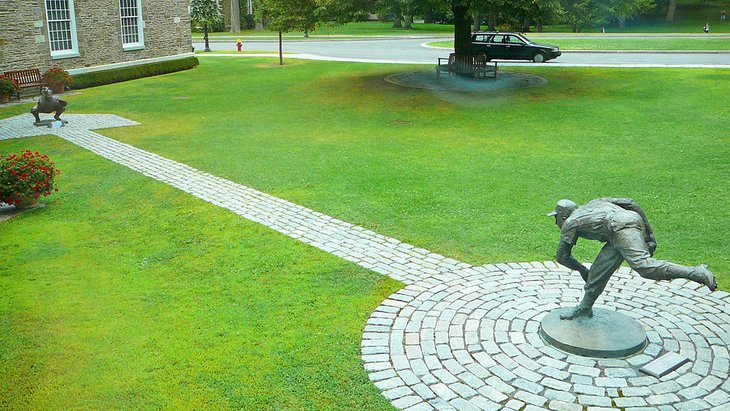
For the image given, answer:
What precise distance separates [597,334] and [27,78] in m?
28.5

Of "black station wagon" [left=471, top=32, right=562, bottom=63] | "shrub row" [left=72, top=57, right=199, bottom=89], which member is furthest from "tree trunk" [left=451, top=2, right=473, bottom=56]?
"shrub row" [left=72, top=57, right=199, bottom=89]

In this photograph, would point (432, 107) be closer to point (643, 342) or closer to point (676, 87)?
point (676, 87)

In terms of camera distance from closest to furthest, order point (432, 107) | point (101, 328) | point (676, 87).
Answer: point (101, 328) → point (432, 107) → point (676, 87)

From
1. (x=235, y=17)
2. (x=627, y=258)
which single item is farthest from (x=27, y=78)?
(x=235, y=17)

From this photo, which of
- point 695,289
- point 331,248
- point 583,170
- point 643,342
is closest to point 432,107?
point 583,170

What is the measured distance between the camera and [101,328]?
26.2 ft

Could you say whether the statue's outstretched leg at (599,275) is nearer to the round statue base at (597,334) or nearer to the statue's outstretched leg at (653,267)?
the round statue base at (597,334)

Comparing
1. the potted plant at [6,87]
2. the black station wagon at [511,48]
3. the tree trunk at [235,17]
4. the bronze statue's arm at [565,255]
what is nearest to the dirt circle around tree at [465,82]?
the black station wagon at [511,48]

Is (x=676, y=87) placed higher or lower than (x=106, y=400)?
higher

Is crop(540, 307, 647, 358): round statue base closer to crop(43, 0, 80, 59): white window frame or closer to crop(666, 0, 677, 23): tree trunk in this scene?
crop(43, 0, 80, 59): white window frame

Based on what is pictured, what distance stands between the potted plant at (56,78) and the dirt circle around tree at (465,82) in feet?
46.9

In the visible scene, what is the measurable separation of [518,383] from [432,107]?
1744 centimetres

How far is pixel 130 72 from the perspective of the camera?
113 feet

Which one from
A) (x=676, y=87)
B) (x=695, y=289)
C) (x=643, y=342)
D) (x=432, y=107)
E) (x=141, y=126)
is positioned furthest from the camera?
(x=676, y=87)
